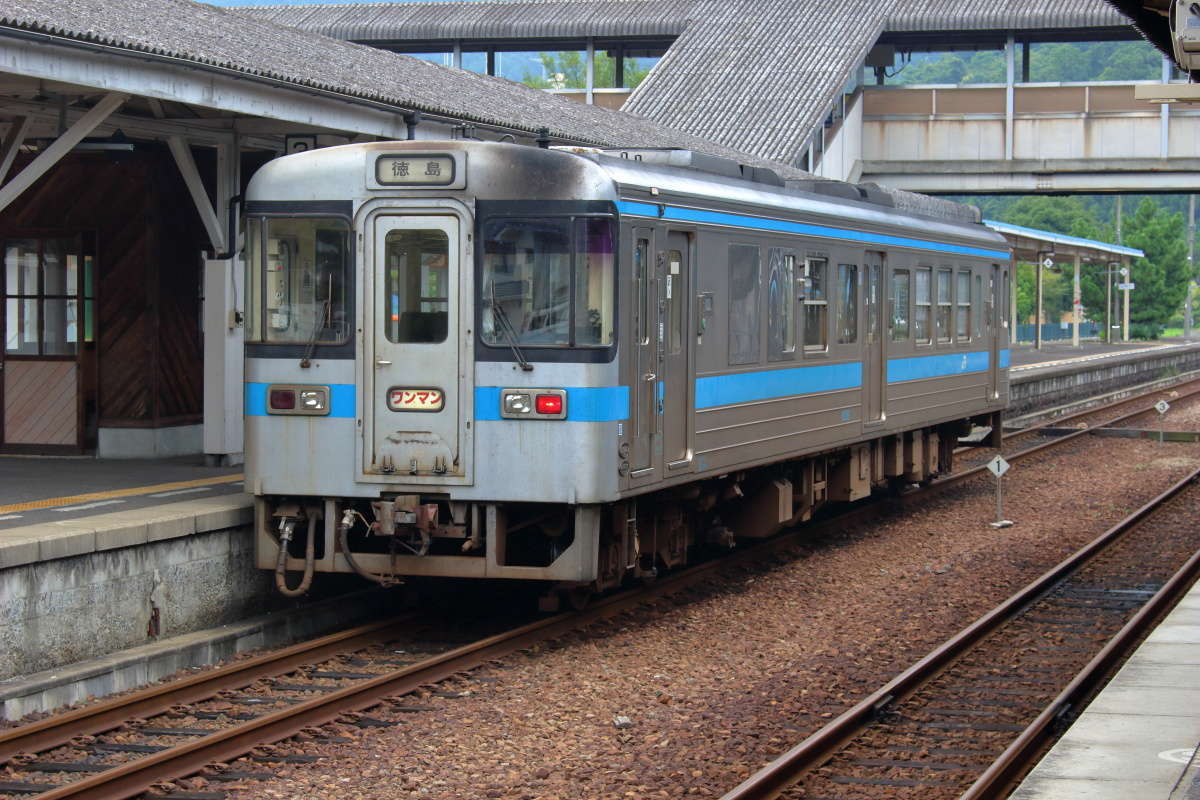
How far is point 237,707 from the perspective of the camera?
28.1 feet

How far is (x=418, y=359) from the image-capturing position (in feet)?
33.2

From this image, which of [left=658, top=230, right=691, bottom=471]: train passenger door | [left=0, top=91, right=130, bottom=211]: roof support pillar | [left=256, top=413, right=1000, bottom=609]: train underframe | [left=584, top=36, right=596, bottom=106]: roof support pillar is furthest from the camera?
[left=584, top=36, right=596, bottom=106]: roof support pillar

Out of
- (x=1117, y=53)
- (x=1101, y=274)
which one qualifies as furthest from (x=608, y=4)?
(x=1117, y=53)

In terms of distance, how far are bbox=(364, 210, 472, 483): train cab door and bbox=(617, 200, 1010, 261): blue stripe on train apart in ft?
3.81

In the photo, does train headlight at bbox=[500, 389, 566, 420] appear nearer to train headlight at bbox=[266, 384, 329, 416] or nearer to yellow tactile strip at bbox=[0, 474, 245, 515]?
train headlight at bbox=[266, 384, 329, 416]

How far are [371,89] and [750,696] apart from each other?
6.85m

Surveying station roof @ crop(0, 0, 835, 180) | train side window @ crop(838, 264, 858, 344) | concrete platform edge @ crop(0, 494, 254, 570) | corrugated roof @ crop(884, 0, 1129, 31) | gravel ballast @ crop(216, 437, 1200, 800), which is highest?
corrugated roof @ crop(884, 0, 1129, 31)

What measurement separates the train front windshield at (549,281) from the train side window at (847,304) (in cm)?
476

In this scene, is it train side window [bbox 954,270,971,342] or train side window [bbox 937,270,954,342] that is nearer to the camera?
train side window [bbox 937,270,954,342]

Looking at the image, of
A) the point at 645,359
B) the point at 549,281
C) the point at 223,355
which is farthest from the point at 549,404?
the point at 223,355

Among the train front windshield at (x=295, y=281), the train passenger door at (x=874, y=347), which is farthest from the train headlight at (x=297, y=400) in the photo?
the train passenger door at (x=874, y=347)

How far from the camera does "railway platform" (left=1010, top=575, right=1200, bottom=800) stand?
6508mm

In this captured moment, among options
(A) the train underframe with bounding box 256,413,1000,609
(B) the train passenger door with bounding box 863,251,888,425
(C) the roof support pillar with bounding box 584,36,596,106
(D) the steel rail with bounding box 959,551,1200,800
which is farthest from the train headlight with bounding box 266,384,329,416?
(C) the roof support pillar with bounding box 584,36,596,106

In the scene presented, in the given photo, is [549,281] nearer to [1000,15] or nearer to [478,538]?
[478,538]
